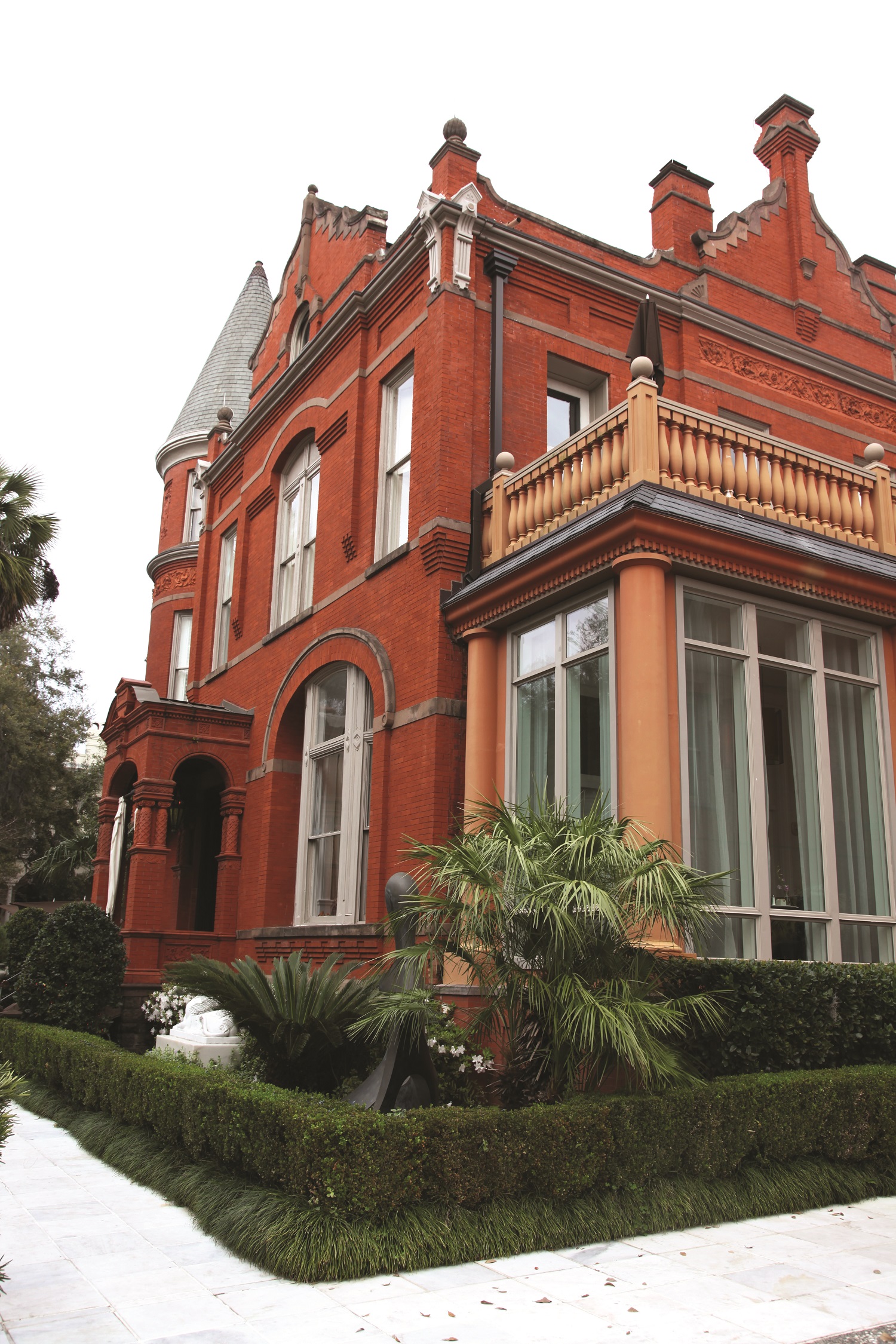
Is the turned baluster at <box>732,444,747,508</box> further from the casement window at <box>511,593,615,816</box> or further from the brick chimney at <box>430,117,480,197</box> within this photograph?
the brick chimney at <box>430,117,480,197</box>

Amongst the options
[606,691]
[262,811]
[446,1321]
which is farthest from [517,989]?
[262,811]

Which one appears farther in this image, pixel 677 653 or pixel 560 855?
pixel 677 653

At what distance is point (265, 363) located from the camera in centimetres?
1977

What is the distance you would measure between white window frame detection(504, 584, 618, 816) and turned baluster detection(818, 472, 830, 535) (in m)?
2.59

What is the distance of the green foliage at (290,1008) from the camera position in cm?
823

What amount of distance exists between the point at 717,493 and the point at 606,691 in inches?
82.8

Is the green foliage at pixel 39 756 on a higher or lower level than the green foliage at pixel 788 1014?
higher

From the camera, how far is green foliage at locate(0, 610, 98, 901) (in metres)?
35.7

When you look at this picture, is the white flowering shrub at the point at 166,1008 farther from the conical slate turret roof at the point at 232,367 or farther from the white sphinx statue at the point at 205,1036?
the conical slate turret roof at the point at 232,367

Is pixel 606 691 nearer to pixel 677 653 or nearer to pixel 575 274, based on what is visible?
pixel 677 653

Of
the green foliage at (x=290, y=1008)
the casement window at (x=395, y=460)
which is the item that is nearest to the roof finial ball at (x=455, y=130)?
the casement window at (x=395, y=460)

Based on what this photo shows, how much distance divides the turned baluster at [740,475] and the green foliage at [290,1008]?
557 cm

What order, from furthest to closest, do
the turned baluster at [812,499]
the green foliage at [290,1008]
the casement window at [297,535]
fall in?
1. the casement window at [297,535]
2. the turned baluster at [812,499]
3. the green foliage at [290,1008]

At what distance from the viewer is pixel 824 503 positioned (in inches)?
428
